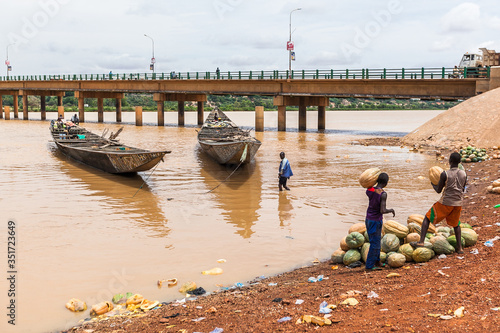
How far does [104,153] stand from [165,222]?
27.8 feet

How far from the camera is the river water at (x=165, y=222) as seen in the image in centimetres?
909

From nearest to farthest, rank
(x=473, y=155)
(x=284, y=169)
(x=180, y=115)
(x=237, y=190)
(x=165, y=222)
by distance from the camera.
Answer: (x=165, y=222), (x=284, y=169), (x=237, y=190), (x=473, y=155), (x=180, y=115)

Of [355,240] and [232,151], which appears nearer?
[355,240]

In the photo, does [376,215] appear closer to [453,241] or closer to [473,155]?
[453,241]

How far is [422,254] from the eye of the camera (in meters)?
8.60

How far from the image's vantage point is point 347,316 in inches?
253

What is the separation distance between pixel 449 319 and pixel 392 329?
0.67 metres

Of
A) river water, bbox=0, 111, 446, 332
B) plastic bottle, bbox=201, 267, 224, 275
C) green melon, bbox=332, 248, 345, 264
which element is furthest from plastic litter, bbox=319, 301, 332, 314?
plastic bottle, bbox=201, 267, 224, 275

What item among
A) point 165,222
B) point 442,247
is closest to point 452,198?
point 442,247

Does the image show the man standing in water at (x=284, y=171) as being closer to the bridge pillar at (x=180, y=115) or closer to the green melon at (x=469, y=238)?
the green melon at (x=469, y=238)

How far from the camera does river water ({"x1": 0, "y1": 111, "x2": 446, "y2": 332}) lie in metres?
9.09

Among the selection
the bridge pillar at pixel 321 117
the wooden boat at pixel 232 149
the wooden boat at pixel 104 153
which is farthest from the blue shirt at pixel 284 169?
the bridge pillar at pixel 321 117

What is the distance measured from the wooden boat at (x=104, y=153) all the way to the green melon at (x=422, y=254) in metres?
11.7

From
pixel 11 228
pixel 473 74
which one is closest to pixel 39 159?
pixel 11 228
